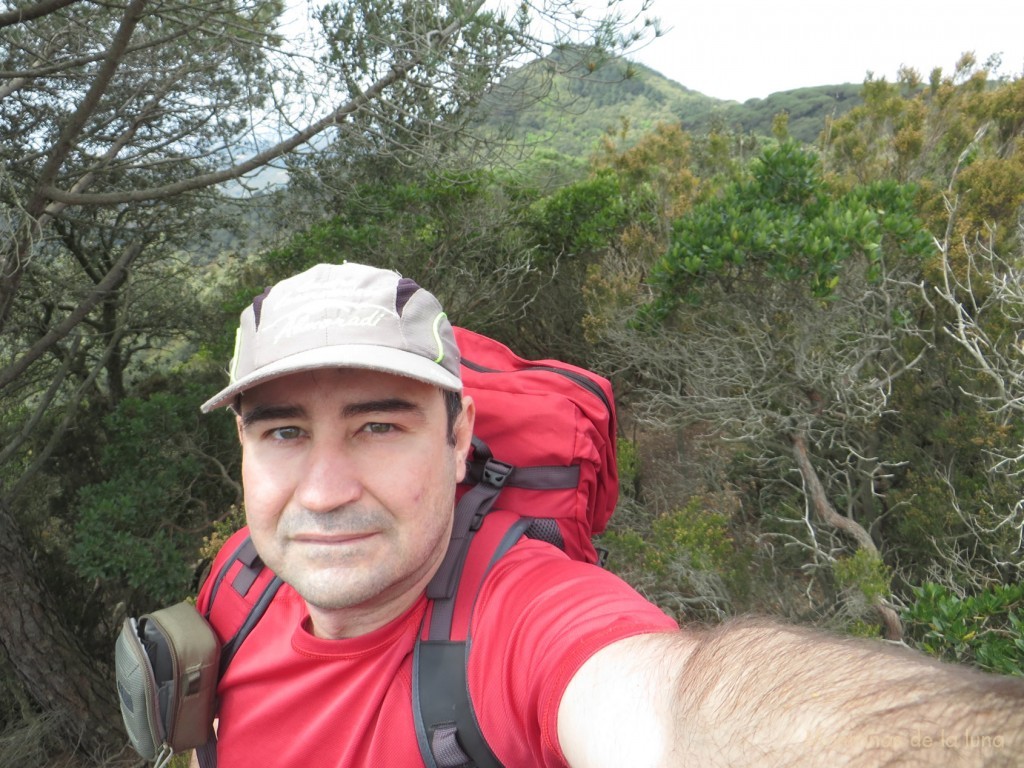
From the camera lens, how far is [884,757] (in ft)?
1.97

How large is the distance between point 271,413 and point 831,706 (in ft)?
3.45

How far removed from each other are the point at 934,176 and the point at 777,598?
12.6 ft

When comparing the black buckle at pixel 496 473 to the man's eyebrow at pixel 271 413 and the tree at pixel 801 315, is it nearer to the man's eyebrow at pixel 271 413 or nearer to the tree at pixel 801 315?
the man's eyebrow at pixel 271 413

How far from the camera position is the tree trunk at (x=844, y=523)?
3.05 meters

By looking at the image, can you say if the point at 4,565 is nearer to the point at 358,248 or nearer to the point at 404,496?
the point at 358,248

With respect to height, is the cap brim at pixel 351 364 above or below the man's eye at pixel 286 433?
above

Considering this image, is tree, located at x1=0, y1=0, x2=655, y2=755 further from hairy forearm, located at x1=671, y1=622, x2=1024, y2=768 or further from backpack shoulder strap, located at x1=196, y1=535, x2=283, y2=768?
hairy forearm, located at x1=671, y1=622, x2=1024, y2=768

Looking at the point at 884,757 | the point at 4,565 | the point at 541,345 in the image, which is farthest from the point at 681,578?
the point at 4,565

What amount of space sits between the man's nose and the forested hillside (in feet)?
7.51

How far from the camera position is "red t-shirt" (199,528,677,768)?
1033 millimetres

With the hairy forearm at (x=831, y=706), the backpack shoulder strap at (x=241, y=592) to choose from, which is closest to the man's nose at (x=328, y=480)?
the backpack shoulder strap at (x=241, y=592)

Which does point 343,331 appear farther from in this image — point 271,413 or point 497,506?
point 497,506

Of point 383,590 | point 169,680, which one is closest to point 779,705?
point 383,590

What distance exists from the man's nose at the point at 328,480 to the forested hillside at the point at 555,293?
2.29 m
